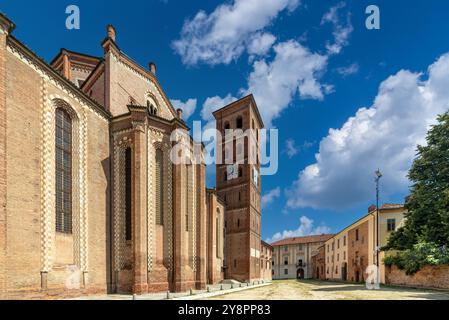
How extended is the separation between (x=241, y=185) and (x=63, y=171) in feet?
96.5

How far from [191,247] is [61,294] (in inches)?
426

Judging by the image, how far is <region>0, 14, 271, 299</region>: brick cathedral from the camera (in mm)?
13469

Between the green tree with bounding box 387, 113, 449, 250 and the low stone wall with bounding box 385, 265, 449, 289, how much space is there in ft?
6.43

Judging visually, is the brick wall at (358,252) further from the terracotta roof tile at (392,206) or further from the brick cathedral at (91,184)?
the brick cathedral at (91,184)

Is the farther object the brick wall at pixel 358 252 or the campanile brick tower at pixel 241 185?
the campanile brick tower at pixel 241 185

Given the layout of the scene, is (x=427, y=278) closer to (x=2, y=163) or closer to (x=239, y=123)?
(x=2, y=163)

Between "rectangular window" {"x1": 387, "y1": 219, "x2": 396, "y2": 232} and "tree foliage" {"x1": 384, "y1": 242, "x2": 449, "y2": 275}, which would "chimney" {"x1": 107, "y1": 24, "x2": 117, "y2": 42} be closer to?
"tree foliage" {"x1": 384, "y1": 242, "x2": 449, "y2": 275}

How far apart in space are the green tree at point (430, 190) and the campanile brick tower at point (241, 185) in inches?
808

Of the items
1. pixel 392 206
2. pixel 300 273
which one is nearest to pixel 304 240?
pixel 300 273

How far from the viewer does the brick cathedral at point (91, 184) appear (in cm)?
Answer: 1347

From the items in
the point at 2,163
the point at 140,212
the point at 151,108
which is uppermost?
the point at 151,108

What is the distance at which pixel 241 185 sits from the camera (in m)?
44.0

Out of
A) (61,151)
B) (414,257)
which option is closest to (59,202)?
(61,151)

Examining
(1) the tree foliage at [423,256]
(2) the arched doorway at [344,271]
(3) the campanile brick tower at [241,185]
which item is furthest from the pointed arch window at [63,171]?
(2) the arched doorway at [344,271]
